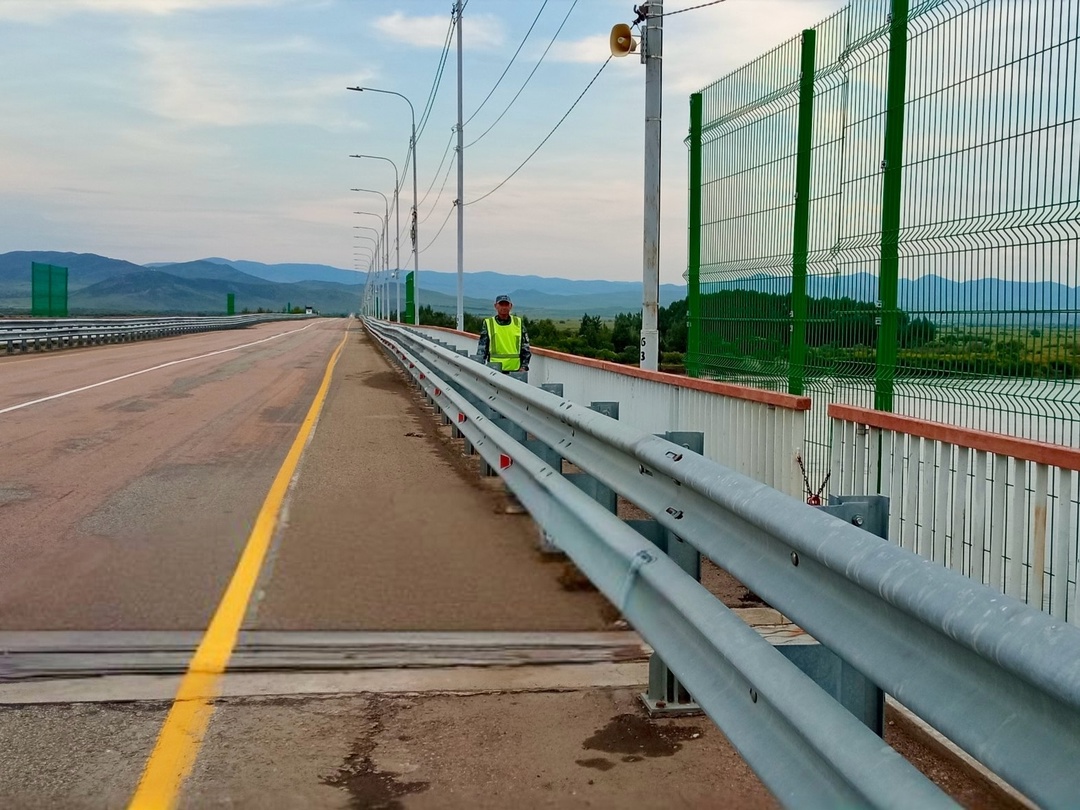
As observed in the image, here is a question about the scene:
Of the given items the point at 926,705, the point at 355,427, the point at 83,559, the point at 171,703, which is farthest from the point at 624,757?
the point at 355,427

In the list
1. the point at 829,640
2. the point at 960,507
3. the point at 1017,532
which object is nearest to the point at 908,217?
the point at 960,507

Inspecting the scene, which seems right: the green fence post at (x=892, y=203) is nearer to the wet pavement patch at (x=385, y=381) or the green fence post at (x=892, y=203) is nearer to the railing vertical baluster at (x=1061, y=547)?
the railing vertical baluster at (x=1061, y=547)

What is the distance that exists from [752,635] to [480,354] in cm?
1081

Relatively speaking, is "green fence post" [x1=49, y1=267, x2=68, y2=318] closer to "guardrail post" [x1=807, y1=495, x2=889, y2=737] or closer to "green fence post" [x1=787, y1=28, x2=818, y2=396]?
"green fence post" [x1=787, y1=28, x2=818, y2=396]

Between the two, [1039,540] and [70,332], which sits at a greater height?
[70,332]

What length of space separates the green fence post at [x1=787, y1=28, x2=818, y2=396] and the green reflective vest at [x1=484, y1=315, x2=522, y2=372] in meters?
5.19

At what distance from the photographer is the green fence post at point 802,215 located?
9.54 metres

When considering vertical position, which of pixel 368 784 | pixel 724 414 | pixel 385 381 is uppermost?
pixel 724 414

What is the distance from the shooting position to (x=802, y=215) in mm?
9555

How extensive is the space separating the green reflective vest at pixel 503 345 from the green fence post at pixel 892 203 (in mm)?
6673

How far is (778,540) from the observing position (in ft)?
11.5

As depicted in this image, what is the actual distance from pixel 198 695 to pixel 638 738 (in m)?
1.87

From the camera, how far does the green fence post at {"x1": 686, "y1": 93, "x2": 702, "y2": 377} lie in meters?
12.1

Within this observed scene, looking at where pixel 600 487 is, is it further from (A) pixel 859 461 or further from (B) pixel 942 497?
(B) pixel 942 497
